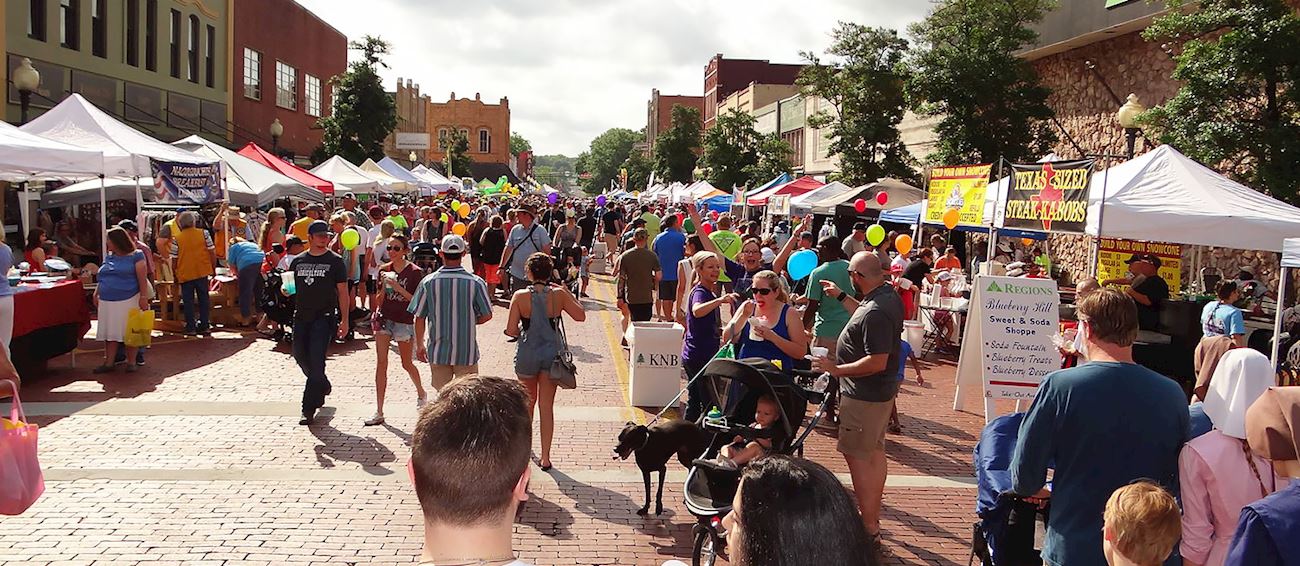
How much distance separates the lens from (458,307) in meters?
7.57

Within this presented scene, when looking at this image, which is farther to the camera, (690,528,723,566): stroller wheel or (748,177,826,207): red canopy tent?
(748,177,826,207): red canopy tent

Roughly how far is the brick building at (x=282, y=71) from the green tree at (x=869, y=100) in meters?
24.9

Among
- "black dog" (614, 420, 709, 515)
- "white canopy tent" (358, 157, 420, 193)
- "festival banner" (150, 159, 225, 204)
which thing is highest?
"white canopy tent" (358, 157, 420, 193)

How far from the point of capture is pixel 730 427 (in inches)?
227

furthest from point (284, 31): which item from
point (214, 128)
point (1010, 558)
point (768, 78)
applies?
point (768, 78)

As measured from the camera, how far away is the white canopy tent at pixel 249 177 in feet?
62.6

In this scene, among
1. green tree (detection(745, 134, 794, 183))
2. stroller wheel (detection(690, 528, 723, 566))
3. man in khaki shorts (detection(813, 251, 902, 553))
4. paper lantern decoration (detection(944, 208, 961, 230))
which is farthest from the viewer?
green tree (detection(745, 134, 794, 183))

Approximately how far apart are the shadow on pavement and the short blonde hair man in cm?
555

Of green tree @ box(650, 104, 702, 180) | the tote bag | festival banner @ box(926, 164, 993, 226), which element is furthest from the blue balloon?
green tree @ box(650, 104, 702, 180)

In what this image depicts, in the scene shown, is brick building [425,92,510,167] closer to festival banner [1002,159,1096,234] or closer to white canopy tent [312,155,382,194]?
white canopy tent [312,155,382,194]

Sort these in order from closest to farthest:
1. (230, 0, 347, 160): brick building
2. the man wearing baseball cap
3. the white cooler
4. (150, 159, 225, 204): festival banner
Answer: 1. the white cooler
2. the man wearing baseball cap
3. (150, 159, 225, 204): festival banner
4. (230, 0, 347, 160): brick building

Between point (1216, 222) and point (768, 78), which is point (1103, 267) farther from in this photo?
point (768, 78)

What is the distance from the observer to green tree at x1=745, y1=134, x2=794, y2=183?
4472cm

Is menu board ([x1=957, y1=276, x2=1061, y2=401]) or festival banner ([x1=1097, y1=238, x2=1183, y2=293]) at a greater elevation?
festival banner ([x1=1097, y1=238, x2=1183, y2=293])
